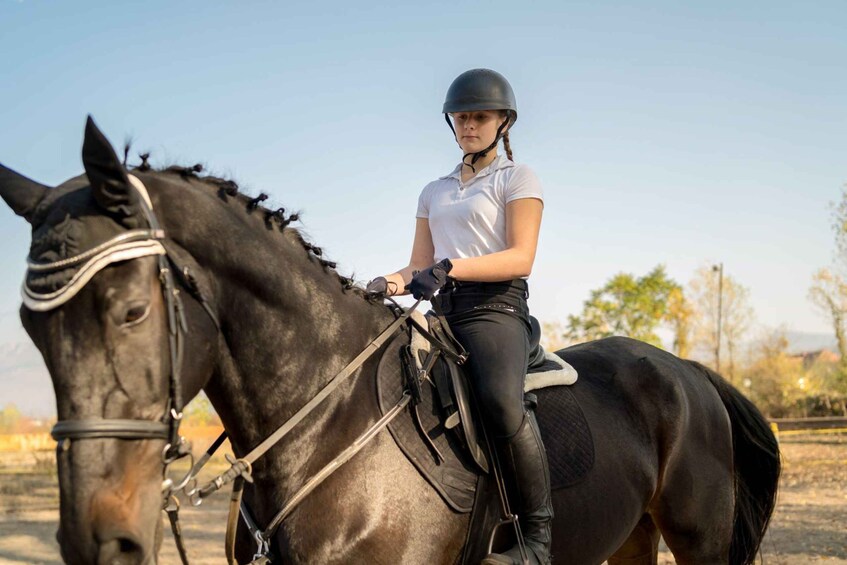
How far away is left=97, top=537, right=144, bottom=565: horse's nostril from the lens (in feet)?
7.40

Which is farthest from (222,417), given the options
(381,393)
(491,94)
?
(491,94)

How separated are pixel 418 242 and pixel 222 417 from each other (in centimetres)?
159

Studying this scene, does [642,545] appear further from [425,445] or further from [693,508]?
[425,445]

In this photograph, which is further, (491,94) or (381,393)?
(491,94)

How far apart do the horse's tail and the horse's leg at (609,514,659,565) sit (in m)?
0.50

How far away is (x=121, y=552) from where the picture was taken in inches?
90.4

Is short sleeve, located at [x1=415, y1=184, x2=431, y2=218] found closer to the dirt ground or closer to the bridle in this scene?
the bridle

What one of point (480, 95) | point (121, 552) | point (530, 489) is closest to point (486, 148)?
point (480, 95)

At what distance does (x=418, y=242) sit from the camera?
416cm

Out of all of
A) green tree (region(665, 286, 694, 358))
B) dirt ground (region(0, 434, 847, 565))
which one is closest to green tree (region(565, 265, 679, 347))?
green tree (region(665, 286, 694, 358))

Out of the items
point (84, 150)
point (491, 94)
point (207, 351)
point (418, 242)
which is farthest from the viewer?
point (418, 242)

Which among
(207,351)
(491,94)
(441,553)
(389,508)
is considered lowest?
(441,553)

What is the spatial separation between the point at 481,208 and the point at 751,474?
293 centimetres

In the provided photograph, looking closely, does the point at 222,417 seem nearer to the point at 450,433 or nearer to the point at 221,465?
the point at 450,433
